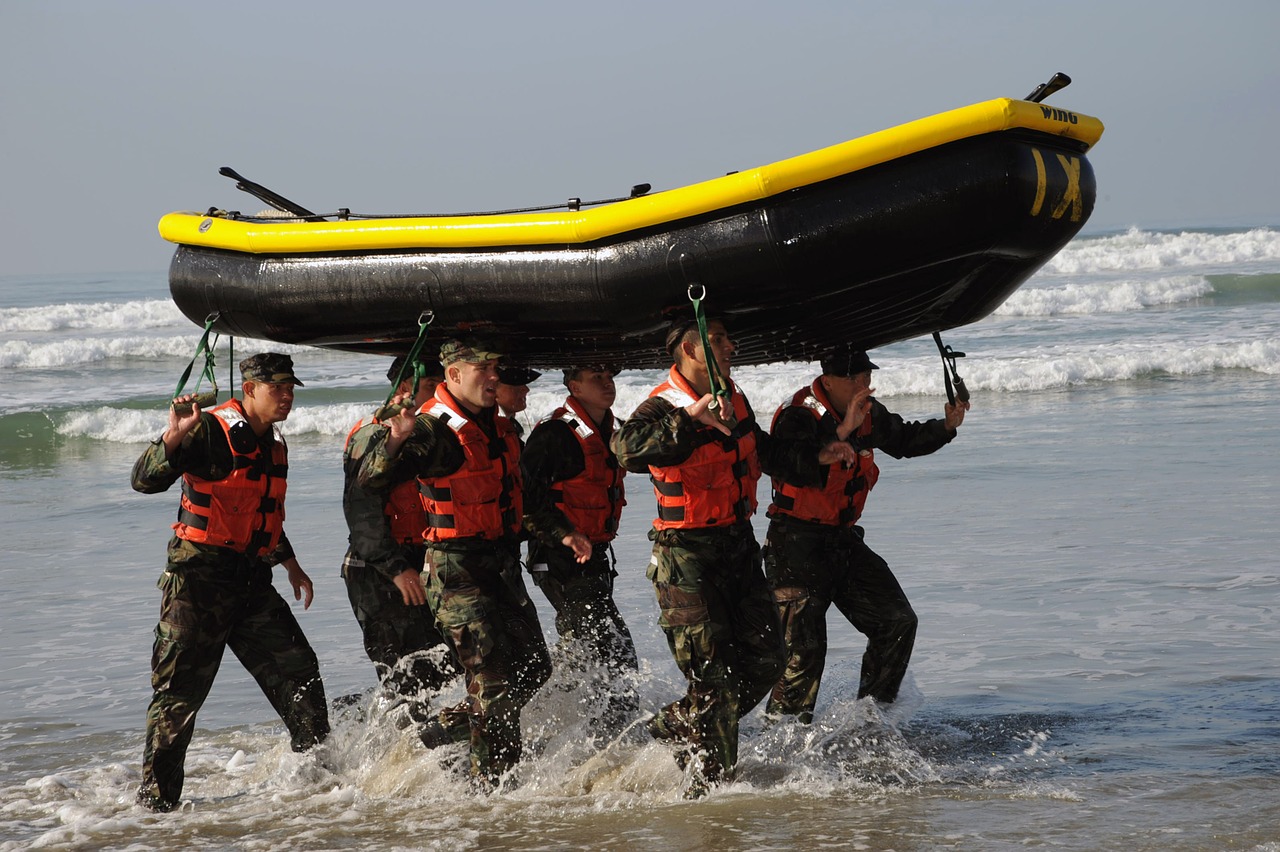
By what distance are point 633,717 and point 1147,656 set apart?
88.1 inches

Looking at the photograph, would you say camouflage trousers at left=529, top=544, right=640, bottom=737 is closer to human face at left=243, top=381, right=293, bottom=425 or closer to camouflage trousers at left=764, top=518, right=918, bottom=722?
camouflage trousers at left=764, top=518, right=918, bottom=722

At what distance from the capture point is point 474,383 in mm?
4609

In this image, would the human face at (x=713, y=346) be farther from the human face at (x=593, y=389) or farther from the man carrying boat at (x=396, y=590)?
the man carrying boat at (x=396, y=590)


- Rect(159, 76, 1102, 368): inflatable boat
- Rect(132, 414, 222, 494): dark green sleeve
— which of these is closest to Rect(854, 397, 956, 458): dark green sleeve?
Rect(159, 76, 1102, 368): inflatable boat

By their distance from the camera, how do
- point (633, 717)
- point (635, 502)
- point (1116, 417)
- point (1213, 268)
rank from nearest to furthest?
point (633, 717)
point (635, 502)
point (1116, 417)
point (1213, 268)

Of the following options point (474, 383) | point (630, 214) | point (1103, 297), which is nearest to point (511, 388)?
point (474, 383)

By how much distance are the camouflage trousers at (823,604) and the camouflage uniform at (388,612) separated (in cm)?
126

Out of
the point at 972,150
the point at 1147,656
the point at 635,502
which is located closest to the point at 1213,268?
the point at 635,502

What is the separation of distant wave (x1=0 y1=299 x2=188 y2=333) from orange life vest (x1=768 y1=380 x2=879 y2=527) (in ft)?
79.2

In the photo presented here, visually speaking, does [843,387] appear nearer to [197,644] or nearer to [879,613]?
[879,613]

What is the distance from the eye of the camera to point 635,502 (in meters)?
9.70

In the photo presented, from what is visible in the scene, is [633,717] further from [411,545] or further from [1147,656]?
[1147,656]

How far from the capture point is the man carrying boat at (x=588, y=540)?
5043 mm

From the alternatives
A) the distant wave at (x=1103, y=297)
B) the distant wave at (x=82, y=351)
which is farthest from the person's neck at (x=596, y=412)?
the distant wave at (x=82, y=351)
